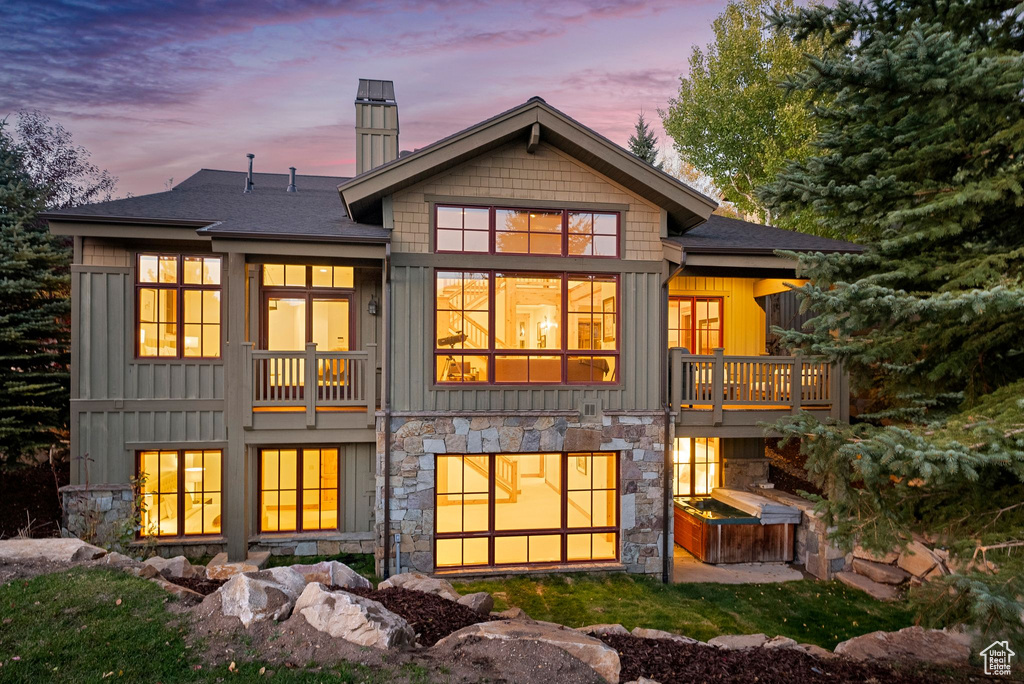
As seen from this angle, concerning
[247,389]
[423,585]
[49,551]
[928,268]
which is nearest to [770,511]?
[928,268]

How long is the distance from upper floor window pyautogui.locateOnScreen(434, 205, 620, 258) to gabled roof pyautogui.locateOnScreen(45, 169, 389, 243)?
99 cm

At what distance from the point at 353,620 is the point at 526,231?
571cm

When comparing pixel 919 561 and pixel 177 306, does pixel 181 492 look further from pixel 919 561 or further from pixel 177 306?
pixel 919 561

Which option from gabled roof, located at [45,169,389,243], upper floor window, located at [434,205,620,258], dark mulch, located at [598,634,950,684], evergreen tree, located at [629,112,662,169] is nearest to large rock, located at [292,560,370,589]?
dark mulch, located at [598,634,950,684]

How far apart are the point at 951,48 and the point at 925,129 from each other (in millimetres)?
1324

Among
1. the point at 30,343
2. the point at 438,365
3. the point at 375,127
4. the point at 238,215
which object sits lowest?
the point at 438,365

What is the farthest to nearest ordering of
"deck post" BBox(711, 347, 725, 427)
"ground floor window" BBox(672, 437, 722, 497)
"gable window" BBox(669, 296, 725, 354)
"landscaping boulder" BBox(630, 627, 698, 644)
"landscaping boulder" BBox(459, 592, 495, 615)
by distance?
1. "gable window" BBox(669, 296, 725, 354)
2. "ground floor window" BBox(672, 437, 722, 497)
3. "deck post" BBox(711, 347, 725, 427)
4. "landscaping boulder" BBox(459, 592, 495, 615)
5. "landscaping boulder" BBox(630, 627, 698, 644)

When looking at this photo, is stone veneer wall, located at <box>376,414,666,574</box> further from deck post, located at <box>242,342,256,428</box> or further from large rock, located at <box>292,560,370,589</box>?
deck post, located at <box>242,342,256,428</box>

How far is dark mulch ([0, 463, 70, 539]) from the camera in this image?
8.45 m

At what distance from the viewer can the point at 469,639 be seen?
439cm

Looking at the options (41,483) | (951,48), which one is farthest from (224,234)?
(951,48)

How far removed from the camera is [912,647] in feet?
17.1

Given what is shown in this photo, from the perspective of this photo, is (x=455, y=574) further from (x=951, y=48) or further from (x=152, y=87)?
(x=152, y=87)

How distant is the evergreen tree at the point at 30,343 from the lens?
8875 millimetres
